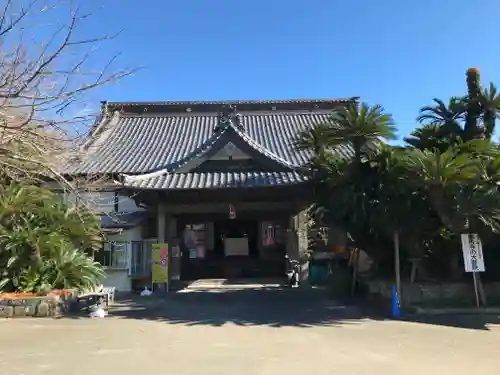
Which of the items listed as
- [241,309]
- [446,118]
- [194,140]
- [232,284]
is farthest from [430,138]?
[194,140]

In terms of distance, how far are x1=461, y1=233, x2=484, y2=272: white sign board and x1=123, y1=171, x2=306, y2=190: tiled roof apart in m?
5.39

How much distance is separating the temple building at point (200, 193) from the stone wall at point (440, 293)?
4624 mm

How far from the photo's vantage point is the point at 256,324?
962 cm

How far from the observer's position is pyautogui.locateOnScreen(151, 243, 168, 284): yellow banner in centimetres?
1498

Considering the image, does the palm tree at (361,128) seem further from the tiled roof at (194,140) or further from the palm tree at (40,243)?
the palm tree at (40,243)

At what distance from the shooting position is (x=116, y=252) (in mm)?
16453

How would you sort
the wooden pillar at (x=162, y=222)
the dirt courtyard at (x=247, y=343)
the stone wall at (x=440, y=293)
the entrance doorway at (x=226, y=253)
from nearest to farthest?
1. the dirt courtyard at (x=247, y=343)
2. the stone wall at (x=440, y=293)
3. the wooden pillar at (x=162, y=222)
4. the entrance doorway at (x=226, y=253)

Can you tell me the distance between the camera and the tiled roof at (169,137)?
19953 millimetres

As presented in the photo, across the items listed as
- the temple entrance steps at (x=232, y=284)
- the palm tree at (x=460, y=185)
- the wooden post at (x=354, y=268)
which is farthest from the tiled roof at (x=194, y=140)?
the palm tree at (x=460, y=185)

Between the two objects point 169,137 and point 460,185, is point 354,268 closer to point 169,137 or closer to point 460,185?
point 460,185

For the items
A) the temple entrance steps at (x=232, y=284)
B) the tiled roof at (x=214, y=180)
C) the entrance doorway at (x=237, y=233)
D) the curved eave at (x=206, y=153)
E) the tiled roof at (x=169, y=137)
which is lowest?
the temple entrance steps at (x=232, y=284)

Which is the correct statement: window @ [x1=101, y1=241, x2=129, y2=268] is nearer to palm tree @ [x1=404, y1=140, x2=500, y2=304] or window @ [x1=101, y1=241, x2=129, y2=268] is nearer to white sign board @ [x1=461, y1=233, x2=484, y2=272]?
palm tree @ [x1=404, y1=140, x2=500, y2=304]

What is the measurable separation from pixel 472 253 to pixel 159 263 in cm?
929

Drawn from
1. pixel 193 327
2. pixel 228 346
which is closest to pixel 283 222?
pixel 193 327
